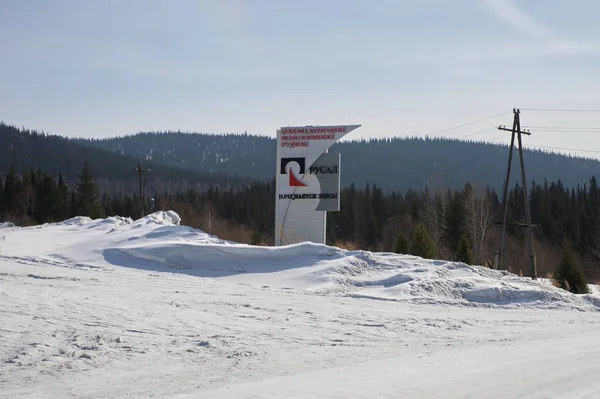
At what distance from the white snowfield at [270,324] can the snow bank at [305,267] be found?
50 millimetres

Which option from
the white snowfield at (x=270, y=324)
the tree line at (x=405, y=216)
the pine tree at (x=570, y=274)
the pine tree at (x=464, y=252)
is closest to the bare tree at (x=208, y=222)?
the tree line at (x=405, y=216)

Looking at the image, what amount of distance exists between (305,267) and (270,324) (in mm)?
6186

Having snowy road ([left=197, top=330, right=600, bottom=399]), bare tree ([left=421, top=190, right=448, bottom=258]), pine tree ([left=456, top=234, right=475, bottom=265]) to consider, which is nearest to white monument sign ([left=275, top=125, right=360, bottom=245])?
pine tree ([left=456, top=234, right=475, bottom=265])

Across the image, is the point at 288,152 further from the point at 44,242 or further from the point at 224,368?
the point at 224,368

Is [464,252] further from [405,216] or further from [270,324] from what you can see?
[405,216]

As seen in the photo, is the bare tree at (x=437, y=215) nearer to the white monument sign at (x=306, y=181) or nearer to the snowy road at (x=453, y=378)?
the white monument sign at (x=306, y=181)

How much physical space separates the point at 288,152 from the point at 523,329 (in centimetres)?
1289

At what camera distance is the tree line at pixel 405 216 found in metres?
43.6

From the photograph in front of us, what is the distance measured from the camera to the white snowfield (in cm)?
746

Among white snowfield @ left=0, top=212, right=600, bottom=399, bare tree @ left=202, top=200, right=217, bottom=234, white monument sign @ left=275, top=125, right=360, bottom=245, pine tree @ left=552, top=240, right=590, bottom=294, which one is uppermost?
white monument sign @ left=275, top=125, right=360, bottom=245

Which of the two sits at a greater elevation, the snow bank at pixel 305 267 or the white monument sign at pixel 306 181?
the white monument sign at pixel 306 181

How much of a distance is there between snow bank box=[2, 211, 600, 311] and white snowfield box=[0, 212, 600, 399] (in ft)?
0.16

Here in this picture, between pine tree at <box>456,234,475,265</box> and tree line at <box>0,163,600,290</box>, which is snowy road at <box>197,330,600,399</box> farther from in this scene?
pine tree at <box>456,234,475,265</box>

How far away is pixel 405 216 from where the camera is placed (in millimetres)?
80562
